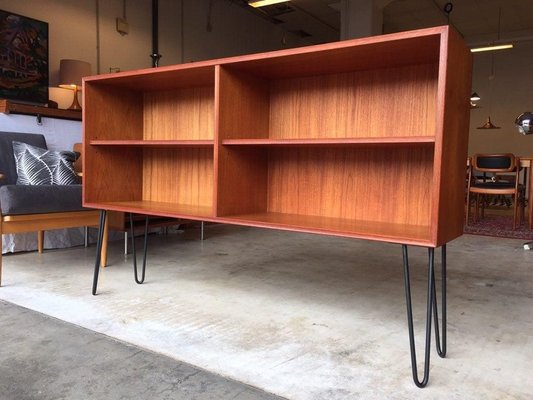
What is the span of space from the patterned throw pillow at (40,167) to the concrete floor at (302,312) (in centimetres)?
57

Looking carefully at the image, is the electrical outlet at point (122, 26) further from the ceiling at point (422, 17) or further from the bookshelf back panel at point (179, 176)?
the bookshelf back panel at point (179, 176)

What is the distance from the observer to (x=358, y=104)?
2025 millimetres

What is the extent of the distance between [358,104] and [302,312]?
104 cm

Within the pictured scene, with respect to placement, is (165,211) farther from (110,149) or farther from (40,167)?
(40,167)

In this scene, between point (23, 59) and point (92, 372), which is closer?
point (92, 372)

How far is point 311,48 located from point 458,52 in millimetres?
495

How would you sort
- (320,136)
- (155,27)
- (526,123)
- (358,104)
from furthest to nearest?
(155,27), (526,123), (320,136), (358,104)

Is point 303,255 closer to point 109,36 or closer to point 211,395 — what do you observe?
point 211,395

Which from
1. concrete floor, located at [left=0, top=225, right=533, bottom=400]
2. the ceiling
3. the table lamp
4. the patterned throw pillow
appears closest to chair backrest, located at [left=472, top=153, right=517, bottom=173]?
concrete floor, located at [left=0, top=225, right=533, bottom=400]

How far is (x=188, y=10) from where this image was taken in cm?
757

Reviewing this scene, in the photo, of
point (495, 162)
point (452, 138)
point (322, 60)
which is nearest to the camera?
point (452, 138)

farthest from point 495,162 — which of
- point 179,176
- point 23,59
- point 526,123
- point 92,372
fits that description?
point 23,59

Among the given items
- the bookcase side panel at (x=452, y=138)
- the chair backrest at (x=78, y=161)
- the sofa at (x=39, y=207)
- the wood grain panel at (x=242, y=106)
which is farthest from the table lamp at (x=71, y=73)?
the bookcase side panel at (x=452, y=138)

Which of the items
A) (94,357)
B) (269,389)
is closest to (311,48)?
(269,389)
